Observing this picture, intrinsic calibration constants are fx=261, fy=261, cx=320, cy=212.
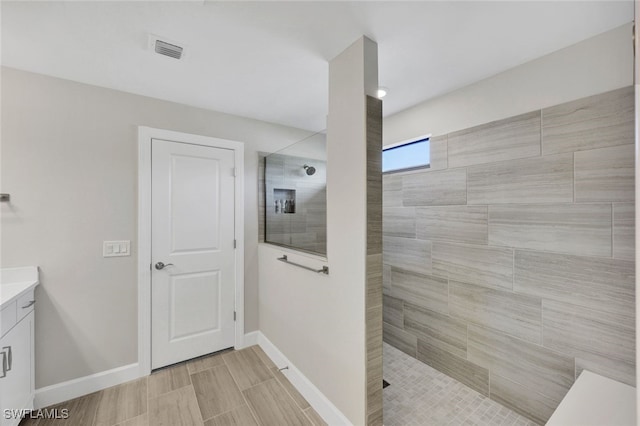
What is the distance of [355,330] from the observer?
1.50 metres

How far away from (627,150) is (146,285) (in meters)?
3.33

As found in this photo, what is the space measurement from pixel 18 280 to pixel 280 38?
2375 millimetres

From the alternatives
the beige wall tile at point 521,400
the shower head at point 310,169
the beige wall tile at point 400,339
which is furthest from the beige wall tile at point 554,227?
the shower head at point 310,169

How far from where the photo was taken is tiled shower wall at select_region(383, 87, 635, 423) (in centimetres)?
141

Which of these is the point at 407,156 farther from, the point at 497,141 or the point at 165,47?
the point at 165,47

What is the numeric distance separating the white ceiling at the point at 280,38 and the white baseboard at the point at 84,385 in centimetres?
226

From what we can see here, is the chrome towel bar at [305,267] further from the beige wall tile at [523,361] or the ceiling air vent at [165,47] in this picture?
the ceiling air vent at [165,47]

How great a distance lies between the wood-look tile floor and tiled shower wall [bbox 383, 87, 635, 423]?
1.27 metres

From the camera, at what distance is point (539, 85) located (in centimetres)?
169

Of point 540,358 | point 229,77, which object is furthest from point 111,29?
point 540,358

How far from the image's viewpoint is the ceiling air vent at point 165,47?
1.51m

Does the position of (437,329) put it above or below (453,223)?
below

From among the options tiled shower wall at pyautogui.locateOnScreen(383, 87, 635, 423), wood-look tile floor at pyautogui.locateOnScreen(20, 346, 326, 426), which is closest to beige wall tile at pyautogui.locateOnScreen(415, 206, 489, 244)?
tiled shower wall at pyautogui.locateOnScreen(383, 87, 635, 423)

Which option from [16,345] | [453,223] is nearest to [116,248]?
[16,345]
